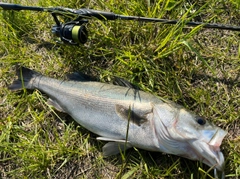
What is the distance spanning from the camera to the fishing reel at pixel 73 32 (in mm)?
3455

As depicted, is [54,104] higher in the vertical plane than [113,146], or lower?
higher

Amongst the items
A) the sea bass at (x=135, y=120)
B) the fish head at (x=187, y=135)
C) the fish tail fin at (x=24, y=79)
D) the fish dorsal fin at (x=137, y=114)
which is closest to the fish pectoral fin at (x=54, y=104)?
the sea bass at (x=135, y=120)

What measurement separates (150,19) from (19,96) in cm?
198

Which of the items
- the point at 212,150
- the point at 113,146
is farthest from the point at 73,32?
the point at 212,150

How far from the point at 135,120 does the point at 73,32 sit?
48.2 inches

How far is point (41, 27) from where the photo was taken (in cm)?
421

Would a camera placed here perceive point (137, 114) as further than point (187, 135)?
Yes

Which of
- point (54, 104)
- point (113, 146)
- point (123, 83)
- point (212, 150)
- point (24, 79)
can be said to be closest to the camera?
point (212, 150)

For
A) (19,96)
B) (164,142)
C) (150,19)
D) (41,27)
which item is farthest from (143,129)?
(41,27)

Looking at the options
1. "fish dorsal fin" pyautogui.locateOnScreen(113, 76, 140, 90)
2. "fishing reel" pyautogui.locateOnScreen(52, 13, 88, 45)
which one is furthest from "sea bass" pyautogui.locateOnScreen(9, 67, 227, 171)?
"fishing reel" pyautogui.locateOnScreen(52, 13, 88, 45)

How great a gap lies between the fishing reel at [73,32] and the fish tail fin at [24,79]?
663 mm

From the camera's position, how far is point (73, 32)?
11.3 feet

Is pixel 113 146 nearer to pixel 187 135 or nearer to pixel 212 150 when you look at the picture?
pixel 187 135

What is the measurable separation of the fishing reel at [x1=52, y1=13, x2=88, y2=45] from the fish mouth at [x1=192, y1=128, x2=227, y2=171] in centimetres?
171
